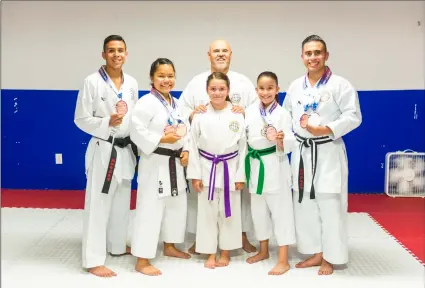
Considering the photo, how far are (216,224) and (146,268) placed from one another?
0.52 meters

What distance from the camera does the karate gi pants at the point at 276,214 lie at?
333 centimetres

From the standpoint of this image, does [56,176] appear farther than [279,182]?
Yes

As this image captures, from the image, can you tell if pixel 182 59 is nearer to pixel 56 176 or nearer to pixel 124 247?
pixel 56 176

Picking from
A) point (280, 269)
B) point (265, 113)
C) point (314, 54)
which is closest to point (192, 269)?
point (280, 269)

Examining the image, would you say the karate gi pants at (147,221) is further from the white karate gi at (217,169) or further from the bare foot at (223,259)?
the bare foot at (223,259)

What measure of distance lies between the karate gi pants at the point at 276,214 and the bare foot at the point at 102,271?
0.95 m

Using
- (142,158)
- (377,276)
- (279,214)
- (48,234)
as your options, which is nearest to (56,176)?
(48,234)

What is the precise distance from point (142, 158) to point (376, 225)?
221 cm

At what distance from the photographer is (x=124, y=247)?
11.8ft

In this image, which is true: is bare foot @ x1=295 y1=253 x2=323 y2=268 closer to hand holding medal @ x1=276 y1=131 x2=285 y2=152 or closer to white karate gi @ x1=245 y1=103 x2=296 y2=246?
white karate gi @ x1=245 y1=103 x2=296 y2=246

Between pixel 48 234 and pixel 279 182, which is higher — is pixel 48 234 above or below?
below

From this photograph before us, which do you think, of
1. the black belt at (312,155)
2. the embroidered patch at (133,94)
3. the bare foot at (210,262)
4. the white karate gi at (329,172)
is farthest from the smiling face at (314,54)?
the bare foot at (210,262)

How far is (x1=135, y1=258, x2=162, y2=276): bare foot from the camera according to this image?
3.23 m

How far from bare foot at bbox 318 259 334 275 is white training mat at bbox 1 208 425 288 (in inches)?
1.5
